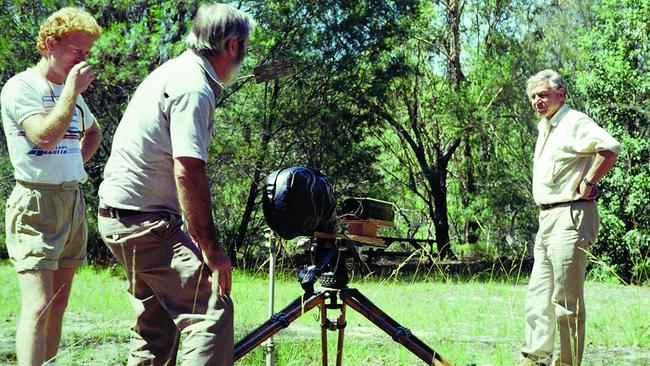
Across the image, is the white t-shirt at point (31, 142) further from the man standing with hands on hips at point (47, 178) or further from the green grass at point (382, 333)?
the green grass at point (382, 333)

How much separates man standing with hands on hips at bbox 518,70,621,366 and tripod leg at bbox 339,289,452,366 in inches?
59.3

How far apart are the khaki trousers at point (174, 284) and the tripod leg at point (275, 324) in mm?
467

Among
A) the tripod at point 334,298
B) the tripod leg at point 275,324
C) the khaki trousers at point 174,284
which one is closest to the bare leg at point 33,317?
the khaki trousers at point 174,284

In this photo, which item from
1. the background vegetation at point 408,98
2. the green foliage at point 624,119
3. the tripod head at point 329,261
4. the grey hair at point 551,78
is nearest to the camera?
the tripod head at point 329,261

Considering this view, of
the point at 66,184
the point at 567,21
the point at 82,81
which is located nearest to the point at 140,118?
the point at 82,81

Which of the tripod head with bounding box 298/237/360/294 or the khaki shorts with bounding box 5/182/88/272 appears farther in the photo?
the tripod head with bounding box 298/237/360/294

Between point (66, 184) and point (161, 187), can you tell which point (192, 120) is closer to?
point (161, 187)

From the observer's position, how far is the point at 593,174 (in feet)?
15.9

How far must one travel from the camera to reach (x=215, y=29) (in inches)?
111

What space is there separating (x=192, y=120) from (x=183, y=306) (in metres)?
0.61

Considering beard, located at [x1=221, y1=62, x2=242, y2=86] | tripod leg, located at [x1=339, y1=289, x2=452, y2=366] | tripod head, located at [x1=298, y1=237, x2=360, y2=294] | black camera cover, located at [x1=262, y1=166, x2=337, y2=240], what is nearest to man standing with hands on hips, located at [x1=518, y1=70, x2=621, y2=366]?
tripod leg, located at [x1=339, y1=289, x2=452, y2=366]

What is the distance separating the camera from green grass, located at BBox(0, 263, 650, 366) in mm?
5348

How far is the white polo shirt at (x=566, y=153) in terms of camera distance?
494cm

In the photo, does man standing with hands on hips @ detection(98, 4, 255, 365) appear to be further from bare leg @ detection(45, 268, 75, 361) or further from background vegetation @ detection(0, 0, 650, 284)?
background vegetation @ detection(0, 0, 650, 284)
